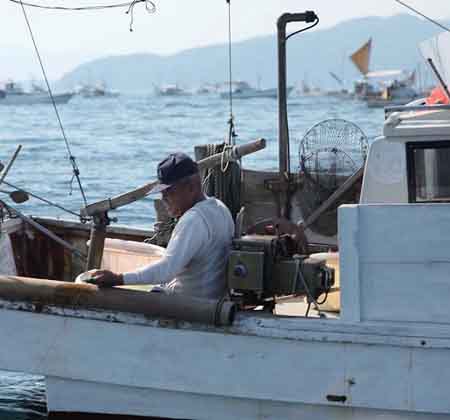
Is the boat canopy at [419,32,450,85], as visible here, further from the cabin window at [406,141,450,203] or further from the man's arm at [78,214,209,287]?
the man's arm at [78,214,209,287]

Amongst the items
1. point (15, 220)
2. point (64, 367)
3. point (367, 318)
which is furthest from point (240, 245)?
point (15, 220)

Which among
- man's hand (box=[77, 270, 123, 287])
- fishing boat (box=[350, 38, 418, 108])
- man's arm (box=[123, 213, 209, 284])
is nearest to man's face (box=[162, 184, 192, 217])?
man's arm (box=[123, 213, 209, 284])

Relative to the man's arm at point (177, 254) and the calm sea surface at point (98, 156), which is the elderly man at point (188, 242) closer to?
the man's arm at point (177, 254)

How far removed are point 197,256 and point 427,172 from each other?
4.96 ft

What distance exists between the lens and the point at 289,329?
6.73 m

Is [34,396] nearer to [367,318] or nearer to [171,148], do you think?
[367,318]

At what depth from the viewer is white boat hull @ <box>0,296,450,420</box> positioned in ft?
21.7

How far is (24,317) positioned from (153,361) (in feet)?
2.92

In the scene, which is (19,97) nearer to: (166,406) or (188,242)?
(166,406)

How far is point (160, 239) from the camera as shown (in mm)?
10234

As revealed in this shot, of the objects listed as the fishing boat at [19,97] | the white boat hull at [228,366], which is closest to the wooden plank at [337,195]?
the white boat hull at [228,366]

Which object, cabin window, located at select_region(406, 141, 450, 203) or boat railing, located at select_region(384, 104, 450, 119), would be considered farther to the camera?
cabin window, located at select_region(406, 141, 450, 203)

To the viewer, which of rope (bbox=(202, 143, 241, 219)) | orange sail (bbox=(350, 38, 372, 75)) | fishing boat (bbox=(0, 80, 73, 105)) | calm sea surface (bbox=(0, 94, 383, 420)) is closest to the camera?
calm sea surface (bbox=(0, 94, 383, 420))

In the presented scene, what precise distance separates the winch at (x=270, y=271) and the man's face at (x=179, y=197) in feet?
1.25
